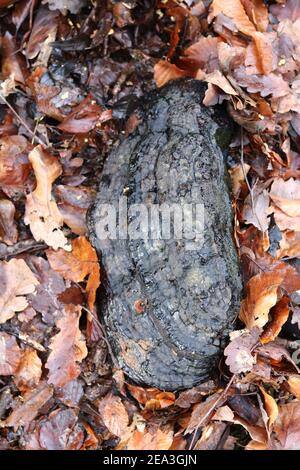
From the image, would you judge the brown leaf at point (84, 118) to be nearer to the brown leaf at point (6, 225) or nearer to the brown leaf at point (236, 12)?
the brown leaf at point (6, 225)

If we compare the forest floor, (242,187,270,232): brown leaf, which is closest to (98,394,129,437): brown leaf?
the forest floor

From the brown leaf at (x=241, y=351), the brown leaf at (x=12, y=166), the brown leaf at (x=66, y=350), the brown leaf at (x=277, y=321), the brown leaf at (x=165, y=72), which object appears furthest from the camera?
the brown leaf at (x=165, y=72)

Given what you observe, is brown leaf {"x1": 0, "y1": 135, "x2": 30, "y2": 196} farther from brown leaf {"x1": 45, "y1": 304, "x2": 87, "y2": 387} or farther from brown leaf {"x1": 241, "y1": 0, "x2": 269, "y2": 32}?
brown leaf {"x1": 241, "y1": 0, "x2": 269, "y2": 32}

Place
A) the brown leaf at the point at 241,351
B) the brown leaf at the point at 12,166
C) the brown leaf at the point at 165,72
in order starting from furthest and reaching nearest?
the brown leaf at the point at 165,72
the brown leaf at the point at 12,166
the brown leaf at the point at 241,351

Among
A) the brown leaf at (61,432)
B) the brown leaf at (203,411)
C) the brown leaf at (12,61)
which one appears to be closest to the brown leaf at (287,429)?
the brown leaf at (203,411)

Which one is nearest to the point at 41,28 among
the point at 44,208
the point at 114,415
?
the point at 44,208

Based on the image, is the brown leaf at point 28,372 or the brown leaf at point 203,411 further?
the brown leaf at point 28,372
